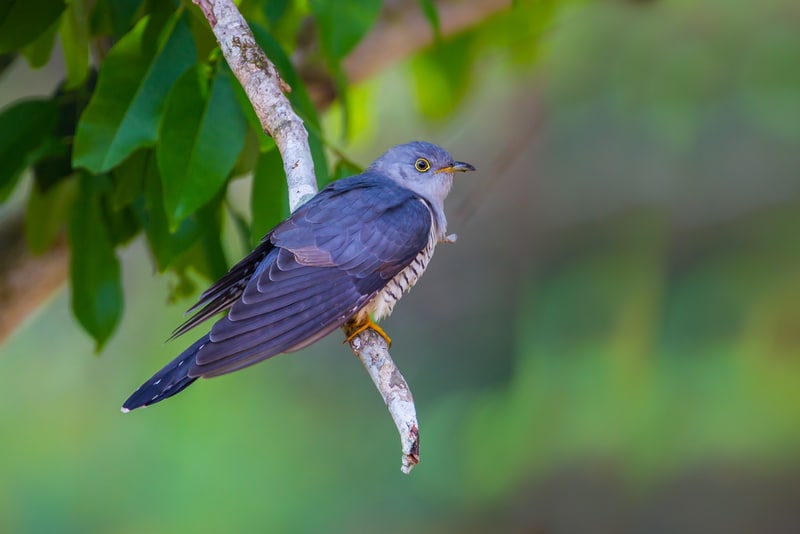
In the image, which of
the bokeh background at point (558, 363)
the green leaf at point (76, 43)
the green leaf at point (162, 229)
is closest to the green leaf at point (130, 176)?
the green leaf at point (162, 229)

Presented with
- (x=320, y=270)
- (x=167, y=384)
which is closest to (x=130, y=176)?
(x=320, y=270)

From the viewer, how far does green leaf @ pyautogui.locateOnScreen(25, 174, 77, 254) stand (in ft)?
8.34

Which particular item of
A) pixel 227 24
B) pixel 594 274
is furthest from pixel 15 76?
pixel 227 24

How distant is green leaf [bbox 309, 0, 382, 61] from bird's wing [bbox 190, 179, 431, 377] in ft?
1.03

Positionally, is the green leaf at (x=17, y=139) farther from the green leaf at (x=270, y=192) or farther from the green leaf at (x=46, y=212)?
the green leaf at (x=270, y=192)

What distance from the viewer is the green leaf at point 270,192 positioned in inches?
83.0

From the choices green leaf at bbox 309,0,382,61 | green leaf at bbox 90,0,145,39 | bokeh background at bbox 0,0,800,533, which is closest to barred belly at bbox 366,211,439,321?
green leaf at bbox 309,0,382,61

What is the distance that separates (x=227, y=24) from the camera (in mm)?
1915

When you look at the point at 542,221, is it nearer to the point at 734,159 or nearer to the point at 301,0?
the point at 734,159

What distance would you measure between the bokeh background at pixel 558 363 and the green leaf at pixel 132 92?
9.34 ft

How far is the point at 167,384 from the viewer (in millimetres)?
1716

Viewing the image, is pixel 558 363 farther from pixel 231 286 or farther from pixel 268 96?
pixel 268 96

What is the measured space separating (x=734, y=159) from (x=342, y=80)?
3783mm

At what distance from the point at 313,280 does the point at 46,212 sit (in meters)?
1.07
